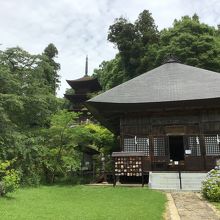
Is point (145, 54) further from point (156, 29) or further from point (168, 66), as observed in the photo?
point (168, 66)

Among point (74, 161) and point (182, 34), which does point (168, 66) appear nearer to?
point (74, 161)

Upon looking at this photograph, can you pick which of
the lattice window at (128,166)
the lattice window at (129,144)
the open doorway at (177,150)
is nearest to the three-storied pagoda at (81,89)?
the open doorway at (177,150)

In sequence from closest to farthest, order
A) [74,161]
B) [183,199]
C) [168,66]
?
[183,199]
[74,161]
[168,66]

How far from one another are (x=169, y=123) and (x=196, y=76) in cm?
416

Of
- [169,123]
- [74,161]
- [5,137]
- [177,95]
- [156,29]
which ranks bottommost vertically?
[74,161]

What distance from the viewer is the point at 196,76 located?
68.0 ft

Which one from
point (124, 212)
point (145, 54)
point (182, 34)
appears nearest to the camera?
point (124, 212)

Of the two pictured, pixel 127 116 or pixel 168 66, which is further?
pixel 168 66

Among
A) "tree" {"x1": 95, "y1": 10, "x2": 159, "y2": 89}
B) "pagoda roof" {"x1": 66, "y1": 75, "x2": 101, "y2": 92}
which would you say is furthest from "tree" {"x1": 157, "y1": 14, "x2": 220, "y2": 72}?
"pagoda roof" {"x1": 66, "y1": 75, "x2": 101, "y2": 92}

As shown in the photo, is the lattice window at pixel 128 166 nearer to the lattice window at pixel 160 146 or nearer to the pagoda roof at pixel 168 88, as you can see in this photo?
the lattice window at pixel 160 146

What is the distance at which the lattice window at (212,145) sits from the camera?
1814cm

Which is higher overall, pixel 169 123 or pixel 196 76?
pixel 196 76

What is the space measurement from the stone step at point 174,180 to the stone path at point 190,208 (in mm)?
2570

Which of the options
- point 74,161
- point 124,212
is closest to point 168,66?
point 74,161
